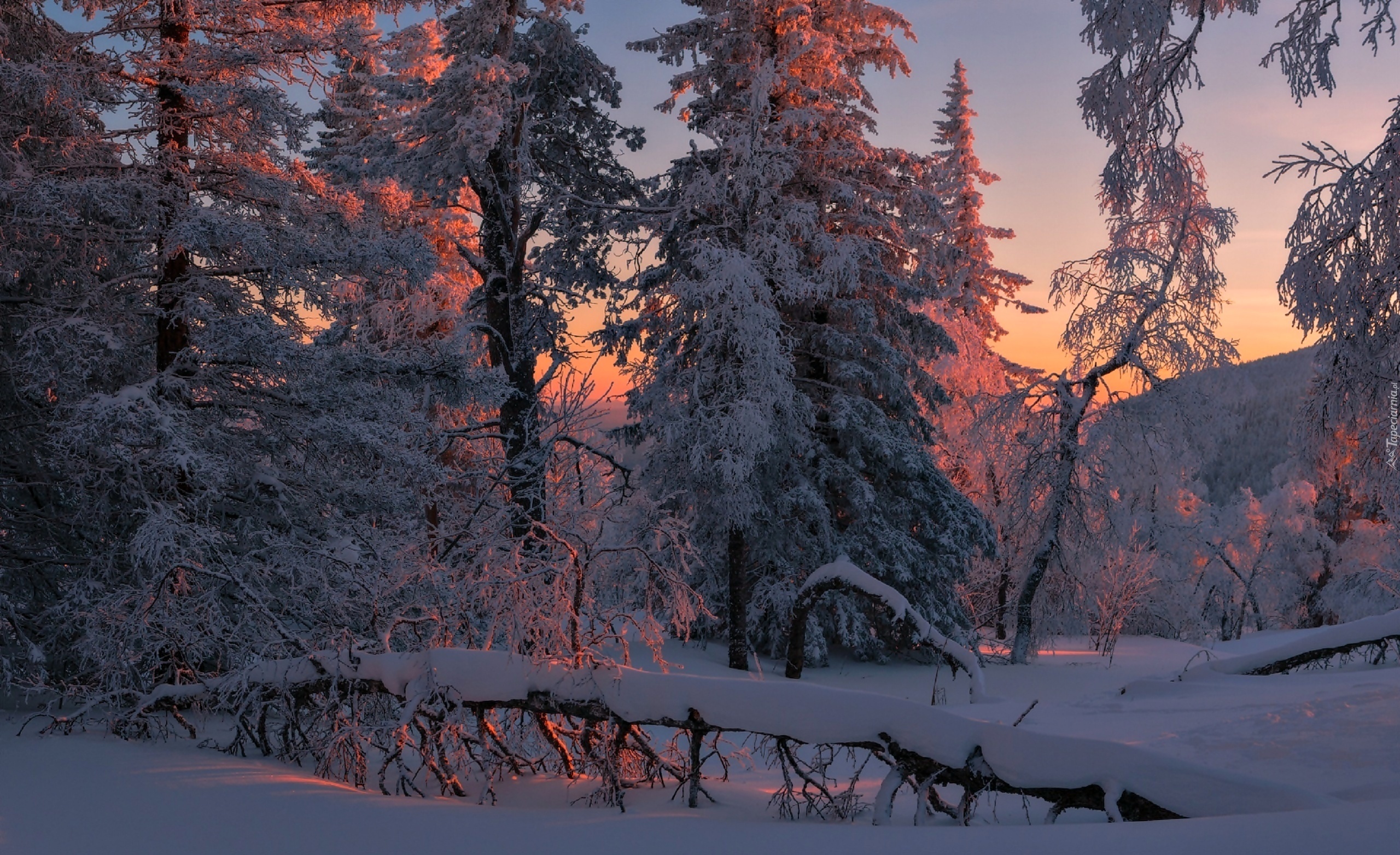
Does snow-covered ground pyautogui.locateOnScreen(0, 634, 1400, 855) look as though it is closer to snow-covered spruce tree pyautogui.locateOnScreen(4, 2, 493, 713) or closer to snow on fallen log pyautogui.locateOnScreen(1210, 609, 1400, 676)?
snow on fallen log pyautogui.locateOnScreen(1210, 609, 1400, 676)

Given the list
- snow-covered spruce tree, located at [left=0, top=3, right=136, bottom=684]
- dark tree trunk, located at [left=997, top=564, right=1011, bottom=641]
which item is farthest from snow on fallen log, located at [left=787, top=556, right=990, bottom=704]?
dark tree trunk, located at [left=997, top=564, right=1011, bottom=641]

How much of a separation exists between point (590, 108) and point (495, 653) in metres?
13.2

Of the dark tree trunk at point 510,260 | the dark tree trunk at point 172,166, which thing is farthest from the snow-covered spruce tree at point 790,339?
the dark tree trunk at point 172,166

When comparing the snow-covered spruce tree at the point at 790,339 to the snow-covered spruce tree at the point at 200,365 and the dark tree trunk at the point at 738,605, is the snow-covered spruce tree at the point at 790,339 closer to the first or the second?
the dark tree trunk at the point at 738,605

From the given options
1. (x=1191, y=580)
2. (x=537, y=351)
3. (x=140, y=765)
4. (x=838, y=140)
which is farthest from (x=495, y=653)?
(x=1191, y=580)

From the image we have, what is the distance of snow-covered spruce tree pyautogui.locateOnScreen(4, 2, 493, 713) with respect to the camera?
9227 mm

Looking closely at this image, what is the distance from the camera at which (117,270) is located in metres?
11.1

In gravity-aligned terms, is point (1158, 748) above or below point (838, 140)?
below

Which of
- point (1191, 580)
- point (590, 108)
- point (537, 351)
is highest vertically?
point (590, 108)

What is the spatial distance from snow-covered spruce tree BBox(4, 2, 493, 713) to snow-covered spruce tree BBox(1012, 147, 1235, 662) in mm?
12323

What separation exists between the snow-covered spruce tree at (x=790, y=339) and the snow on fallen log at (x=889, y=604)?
373 cm

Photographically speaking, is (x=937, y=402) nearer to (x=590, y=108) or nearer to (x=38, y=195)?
(x=590, y=108)

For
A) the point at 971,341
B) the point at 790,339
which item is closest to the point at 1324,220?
the point at 790,339

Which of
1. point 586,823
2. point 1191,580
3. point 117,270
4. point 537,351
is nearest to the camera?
point 586,823
